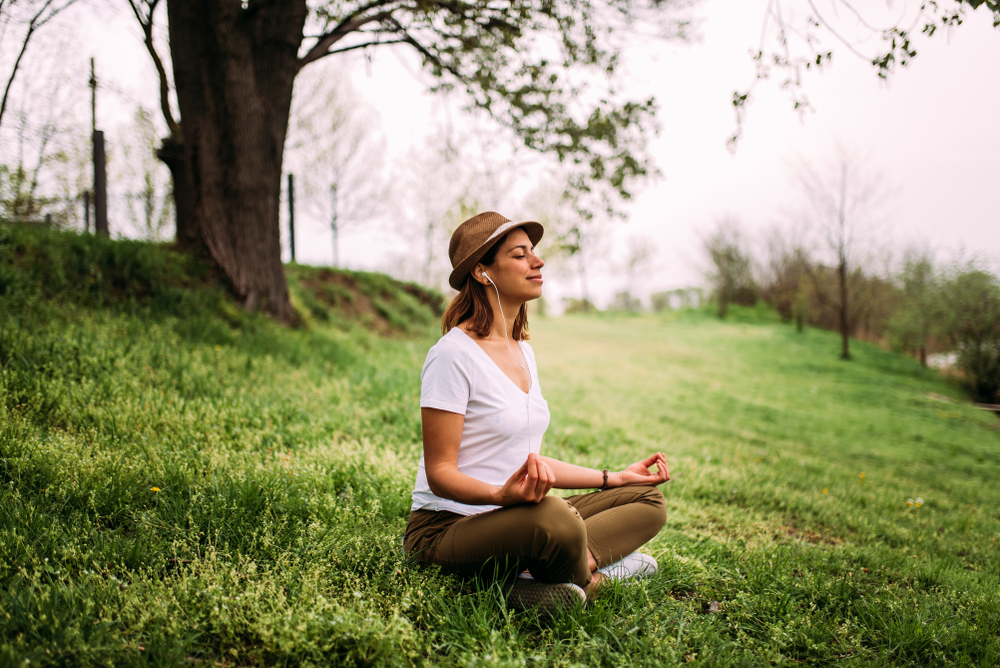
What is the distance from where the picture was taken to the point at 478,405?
2342mm

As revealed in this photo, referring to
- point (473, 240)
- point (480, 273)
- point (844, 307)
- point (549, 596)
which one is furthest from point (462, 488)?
point (844, 307)

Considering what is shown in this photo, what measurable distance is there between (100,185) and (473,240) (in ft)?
26.0

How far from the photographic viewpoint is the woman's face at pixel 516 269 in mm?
2535

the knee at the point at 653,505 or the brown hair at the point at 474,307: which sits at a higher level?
the brown hair at the point at 474,307

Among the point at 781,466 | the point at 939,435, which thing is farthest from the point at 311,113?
the point at 939,435

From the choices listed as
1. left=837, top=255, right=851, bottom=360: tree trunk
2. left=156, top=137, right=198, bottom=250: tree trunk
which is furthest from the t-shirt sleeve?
left=837, top=255, right=851, bottom=360: tree trunk

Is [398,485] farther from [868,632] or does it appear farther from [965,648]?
[965,648]

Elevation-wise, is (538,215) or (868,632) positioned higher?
(538,215)

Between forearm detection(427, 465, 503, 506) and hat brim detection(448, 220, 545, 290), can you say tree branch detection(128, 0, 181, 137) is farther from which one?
forearm detection(427, 465, 503, 506)

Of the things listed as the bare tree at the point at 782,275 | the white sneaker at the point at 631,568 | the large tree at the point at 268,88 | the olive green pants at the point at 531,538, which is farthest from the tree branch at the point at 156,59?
the bare tree at the point at 782,275

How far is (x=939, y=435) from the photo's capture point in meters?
11.4

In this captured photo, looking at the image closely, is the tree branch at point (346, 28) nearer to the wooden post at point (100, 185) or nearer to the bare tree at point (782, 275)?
the wooden post at point (100, 185)

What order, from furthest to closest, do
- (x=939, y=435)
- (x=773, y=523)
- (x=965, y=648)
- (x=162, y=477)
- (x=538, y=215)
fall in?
→ (x=538, y=215), (x=939, y=435), (x=773, y=523), (x=162, y=477), (x=965, y=648)

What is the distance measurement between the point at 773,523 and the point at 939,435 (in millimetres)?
10468
